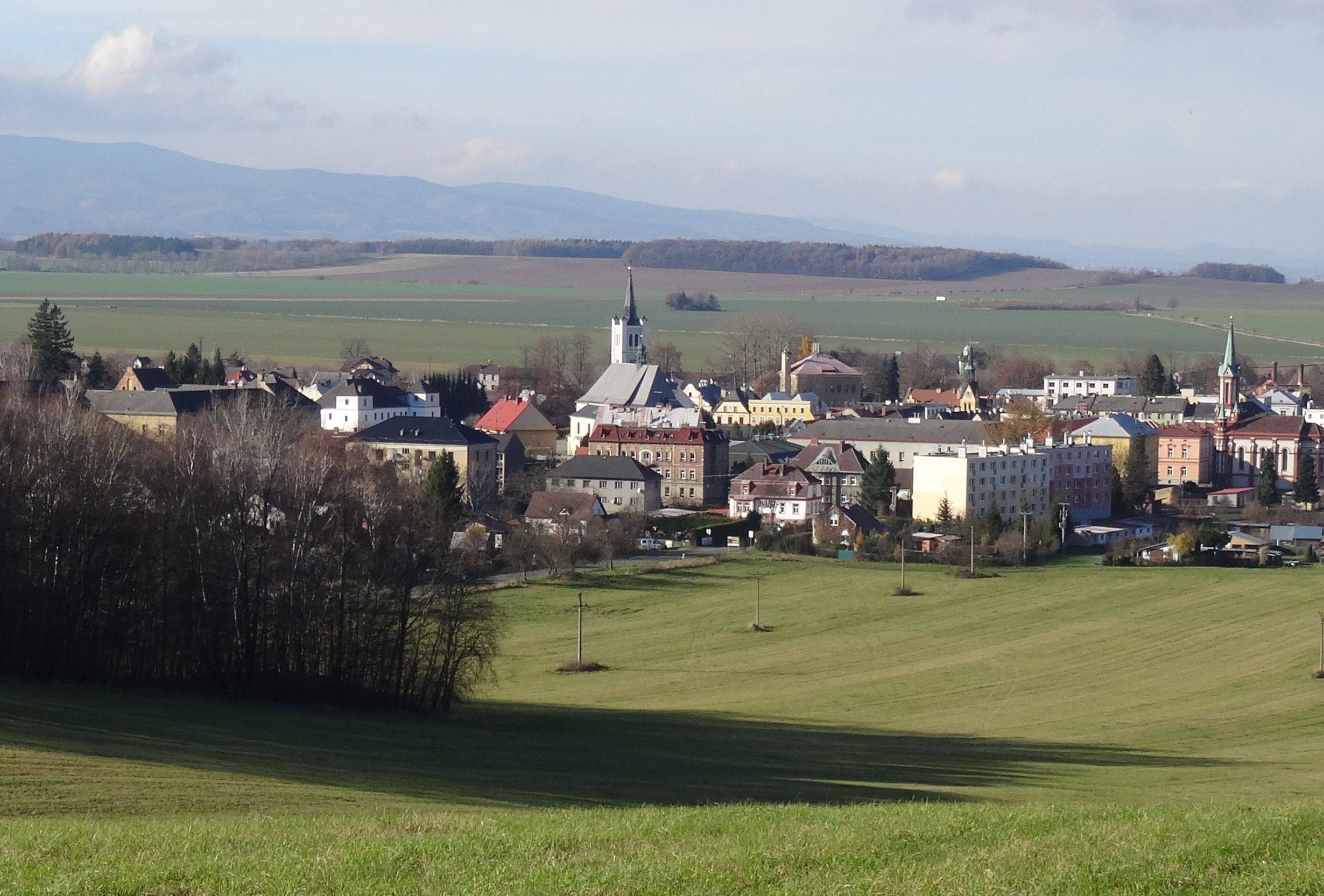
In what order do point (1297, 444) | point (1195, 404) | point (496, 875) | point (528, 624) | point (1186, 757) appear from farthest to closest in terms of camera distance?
point (1195, 404) < point (1297, 444) < point (528, 624) < point (1186, 757) < point (496, 875)

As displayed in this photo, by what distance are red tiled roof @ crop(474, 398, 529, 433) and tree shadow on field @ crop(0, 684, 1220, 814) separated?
210 feet

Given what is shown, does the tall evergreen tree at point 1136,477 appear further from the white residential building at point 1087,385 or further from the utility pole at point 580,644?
the utility pole at point 580,644

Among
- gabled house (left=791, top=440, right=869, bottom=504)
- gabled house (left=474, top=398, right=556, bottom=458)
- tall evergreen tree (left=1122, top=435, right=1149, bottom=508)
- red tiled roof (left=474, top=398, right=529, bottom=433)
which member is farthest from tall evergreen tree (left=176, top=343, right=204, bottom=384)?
tall evergreen tree (left=1122, top=435, right=1149, bottom=508)

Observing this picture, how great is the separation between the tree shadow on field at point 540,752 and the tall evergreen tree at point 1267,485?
175 feet

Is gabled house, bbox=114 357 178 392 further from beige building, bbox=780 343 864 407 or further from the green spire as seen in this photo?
the green spire

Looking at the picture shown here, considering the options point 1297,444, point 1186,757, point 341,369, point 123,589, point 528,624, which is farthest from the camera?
point 341,369

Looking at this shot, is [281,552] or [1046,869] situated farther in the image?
[281,552]

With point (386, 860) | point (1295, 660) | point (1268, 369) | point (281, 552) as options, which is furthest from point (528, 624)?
point (1268, 369)

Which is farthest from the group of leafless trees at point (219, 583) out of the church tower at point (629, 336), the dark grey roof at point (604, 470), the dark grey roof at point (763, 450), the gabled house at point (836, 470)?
the church tower at point (629, 336)

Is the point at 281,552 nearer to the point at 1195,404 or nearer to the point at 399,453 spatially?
the point at 399,453

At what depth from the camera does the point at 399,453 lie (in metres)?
77.6

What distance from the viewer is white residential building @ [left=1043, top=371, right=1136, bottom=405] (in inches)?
5020

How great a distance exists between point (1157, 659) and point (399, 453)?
40.5 m

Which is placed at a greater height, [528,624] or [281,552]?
[281,552]
